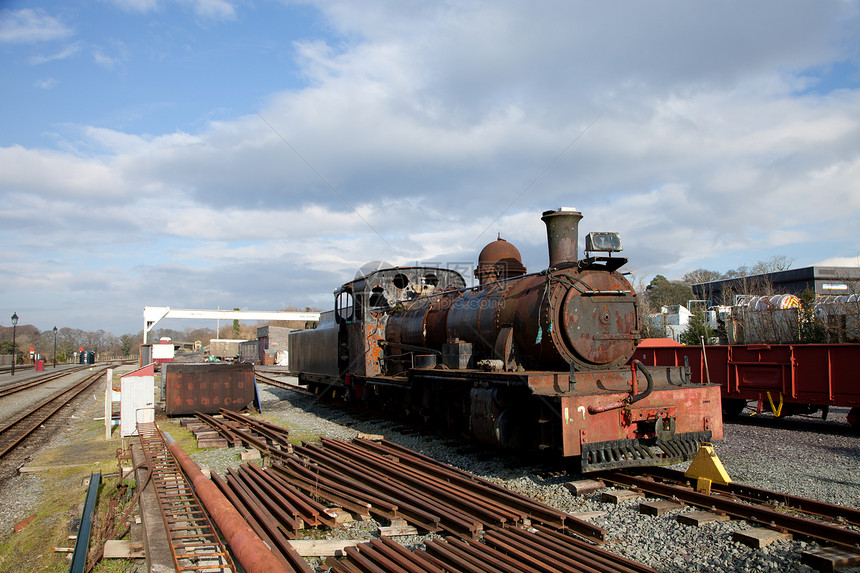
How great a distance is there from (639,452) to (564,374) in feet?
4.62

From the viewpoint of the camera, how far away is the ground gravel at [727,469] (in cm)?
467

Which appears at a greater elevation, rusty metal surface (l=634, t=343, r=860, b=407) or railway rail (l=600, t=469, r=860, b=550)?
rusty metal surface (l=634, t=343, r=860, b=407)

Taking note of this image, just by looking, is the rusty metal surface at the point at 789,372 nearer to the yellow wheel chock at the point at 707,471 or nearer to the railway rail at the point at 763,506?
the yellow wheel chock at the point at 707,471

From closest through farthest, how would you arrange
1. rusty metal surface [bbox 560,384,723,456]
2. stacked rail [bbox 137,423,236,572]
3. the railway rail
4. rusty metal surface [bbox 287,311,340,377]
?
stacked rail [bbox 137,423,236,572] → the railway rail → rusty metal surface [bbox 560,384,723,456] → rusty metal surface [bbox 287,311,340,377]

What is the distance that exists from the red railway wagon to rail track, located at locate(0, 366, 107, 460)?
45.9 ft

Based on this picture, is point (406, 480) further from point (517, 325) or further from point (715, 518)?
point (715, 518)

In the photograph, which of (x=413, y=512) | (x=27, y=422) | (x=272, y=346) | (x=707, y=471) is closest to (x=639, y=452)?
(x=707, y=471)

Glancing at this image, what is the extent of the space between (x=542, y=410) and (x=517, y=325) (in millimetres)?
1605

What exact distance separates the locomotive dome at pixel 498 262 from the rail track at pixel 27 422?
32.4 feet

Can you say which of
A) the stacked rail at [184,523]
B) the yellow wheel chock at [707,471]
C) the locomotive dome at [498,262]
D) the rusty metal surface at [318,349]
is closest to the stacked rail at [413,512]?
the stacked rail at [184,523]

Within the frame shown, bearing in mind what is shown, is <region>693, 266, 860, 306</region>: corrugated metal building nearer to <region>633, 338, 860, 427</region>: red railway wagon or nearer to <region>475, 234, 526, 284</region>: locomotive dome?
<region>633, 338, 860, 427</region>: red railway wagon

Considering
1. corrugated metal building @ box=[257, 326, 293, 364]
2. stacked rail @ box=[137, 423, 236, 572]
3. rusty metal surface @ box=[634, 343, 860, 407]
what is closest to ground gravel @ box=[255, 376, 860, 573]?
rusty metal surface @ box=[634, 343, 860, 407]

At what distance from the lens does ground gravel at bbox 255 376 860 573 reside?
467 cm

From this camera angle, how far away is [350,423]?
12984 mm
